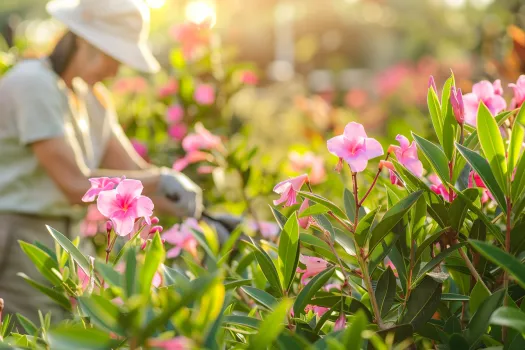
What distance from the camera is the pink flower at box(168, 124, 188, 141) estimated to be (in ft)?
14.3

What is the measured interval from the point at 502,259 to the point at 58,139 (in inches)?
82.8

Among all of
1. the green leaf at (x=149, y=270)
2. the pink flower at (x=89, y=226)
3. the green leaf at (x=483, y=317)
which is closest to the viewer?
the green leaf at (x=149, y=270)

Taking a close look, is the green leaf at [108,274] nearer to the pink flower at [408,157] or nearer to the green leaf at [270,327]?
the green leaf at [270,327]

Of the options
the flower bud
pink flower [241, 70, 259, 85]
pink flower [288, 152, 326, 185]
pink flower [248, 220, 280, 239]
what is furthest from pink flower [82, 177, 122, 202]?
pink flower [241, 70, 259, 85]

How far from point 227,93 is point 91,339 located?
3.66 m

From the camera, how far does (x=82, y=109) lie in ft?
11.2

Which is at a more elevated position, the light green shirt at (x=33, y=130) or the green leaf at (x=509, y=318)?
the green leaf at (x=509, y=318)

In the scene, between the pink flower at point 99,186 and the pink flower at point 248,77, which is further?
the pink flower at point 248,77

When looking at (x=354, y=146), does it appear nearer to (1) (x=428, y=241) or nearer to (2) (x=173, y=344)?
(1) (x=428, y=241)

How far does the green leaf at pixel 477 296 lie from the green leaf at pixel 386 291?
132mm

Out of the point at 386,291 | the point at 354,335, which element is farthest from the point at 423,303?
the point at 354,335

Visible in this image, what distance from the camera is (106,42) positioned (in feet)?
10.3

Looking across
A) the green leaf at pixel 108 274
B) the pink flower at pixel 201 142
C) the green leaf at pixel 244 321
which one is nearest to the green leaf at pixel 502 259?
the green leaf at pixel 244 321

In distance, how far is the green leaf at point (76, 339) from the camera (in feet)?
2.92
